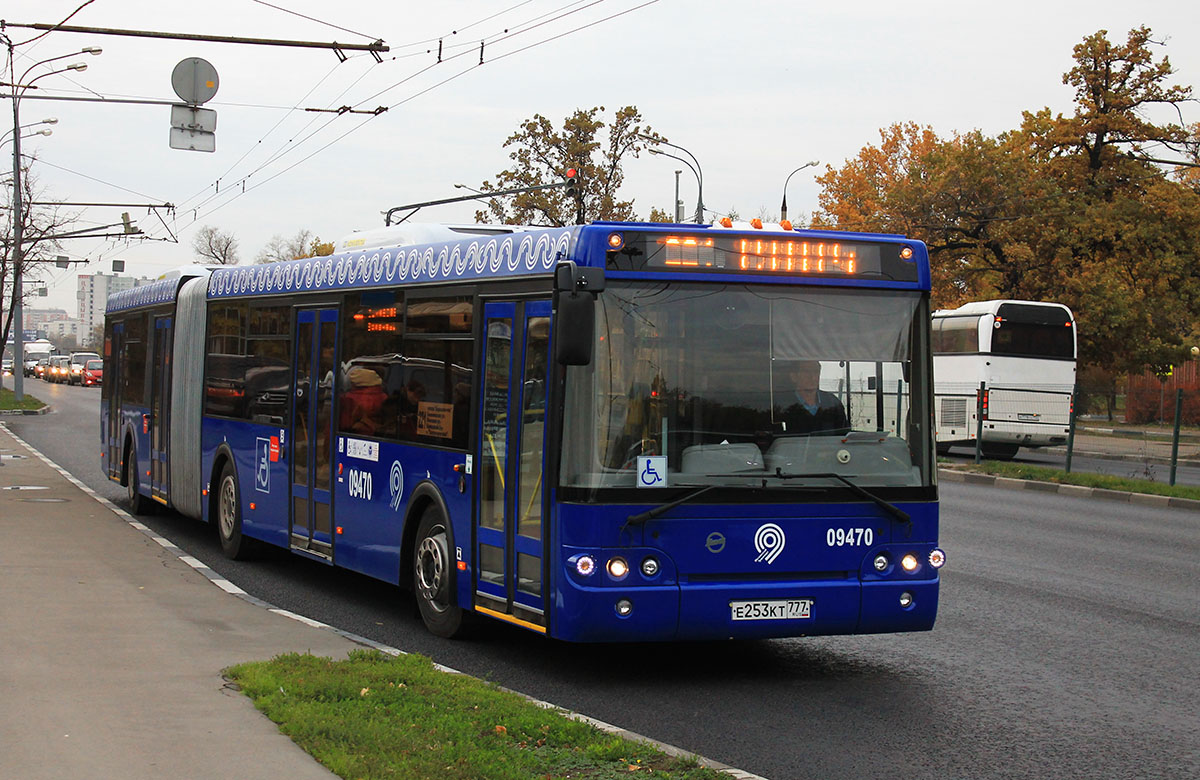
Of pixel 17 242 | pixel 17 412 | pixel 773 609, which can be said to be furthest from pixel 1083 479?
pixel 17 412

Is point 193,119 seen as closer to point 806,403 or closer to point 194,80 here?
point 194,80

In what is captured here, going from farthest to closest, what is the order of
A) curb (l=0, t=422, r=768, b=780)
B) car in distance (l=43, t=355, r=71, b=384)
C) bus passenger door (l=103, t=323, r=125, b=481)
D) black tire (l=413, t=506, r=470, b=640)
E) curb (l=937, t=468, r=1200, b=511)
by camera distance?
1. car in distance (l=43, t=355, r=71, b=384)
2. curb (l=937, t=468, r=1200, b=511)
3. bus passenger door (l=103, t=323, r=125, b=481)
4. black tire (l=413, t=506, r=470, b=640)
5. curb (l=0, t=422, r=768, b=780)

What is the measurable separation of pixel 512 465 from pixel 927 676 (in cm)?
280

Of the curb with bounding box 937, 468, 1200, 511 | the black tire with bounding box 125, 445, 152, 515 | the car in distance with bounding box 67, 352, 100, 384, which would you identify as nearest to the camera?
the black tire with bounding box 125, 445, 152, 515

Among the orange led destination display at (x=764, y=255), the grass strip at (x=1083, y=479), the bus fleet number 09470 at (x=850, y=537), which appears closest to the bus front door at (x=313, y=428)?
the orange led destination display at (x=764, y=255)

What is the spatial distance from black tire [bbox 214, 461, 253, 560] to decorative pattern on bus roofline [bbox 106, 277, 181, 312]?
3.31 m

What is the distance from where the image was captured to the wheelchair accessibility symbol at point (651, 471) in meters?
8.22

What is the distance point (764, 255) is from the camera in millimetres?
8688

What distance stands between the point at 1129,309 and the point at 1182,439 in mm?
12882

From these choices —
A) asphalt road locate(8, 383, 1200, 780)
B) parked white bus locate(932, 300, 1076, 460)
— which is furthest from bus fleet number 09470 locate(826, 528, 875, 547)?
parked white bus locate(932, 300, 1076, 460)

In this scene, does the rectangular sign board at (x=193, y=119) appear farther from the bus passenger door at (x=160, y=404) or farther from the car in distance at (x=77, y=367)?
the car in distance at (x=77, y=367)

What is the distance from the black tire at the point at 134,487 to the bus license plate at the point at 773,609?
1144cm

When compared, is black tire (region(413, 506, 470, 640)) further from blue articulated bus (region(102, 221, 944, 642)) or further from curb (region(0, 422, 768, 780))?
curb (region(0, 422, 768, 780))

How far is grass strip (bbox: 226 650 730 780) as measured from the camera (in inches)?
234
